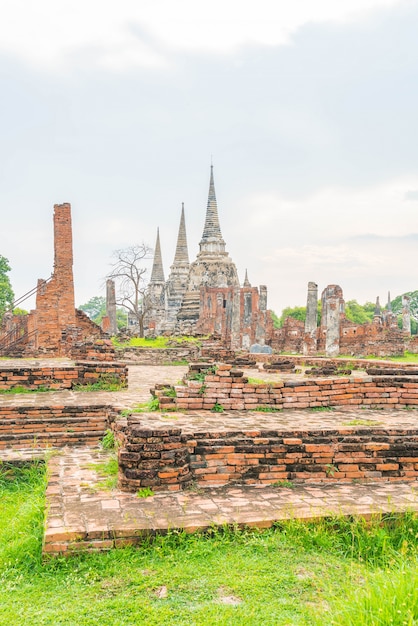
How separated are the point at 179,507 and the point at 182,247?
166 ft

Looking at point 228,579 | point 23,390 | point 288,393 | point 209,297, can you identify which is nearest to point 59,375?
point 23,390

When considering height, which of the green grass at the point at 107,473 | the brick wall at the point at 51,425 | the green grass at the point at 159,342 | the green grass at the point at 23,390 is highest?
the green grass at the point at 159,342

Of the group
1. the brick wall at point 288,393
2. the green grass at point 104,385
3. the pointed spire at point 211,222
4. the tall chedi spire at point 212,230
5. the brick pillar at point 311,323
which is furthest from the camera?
the pointed spire at point 211,222

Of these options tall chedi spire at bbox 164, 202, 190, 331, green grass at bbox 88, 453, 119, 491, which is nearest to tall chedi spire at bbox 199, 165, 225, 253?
tall chedi spire at bbox 164, 202, 190, 331

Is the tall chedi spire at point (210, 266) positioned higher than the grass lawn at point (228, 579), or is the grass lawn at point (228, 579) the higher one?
the tall chedi spire at point (210, 266)

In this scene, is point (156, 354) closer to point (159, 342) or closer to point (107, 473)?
point (159, 342)

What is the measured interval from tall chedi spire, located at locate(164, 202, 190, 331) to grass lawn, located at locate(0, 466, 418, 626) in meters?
42.5

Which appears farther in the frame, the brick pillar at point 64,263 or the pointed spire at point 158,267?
the pointed spire at point 158,267

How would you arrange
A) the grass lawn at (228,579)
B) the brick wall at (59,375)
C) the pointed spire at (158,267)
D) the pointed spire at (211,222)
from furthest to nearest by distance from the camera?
the pointed spire at (158,267), the pointed spire at (211,222), the brick wall at (59,375), the grass lawn at (228,579)

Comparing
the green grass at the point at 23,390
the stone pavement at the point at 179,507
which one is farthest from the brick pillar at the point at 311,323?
the stone pavement at the point at 179,507

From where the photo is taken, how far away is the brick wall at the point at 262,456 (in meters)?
3.95

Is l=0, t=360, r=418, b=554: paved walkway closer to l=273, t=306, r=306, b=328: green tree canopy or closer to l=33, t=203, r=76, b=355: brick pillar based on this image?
l=33, t=203, r=76, b=355: brick pillar

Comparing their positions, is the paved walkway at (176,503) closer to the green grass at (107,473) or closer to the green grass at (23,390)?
the green grass at (107,473)

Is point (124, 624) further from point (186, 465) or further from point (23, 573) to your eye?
point (186, 465)
